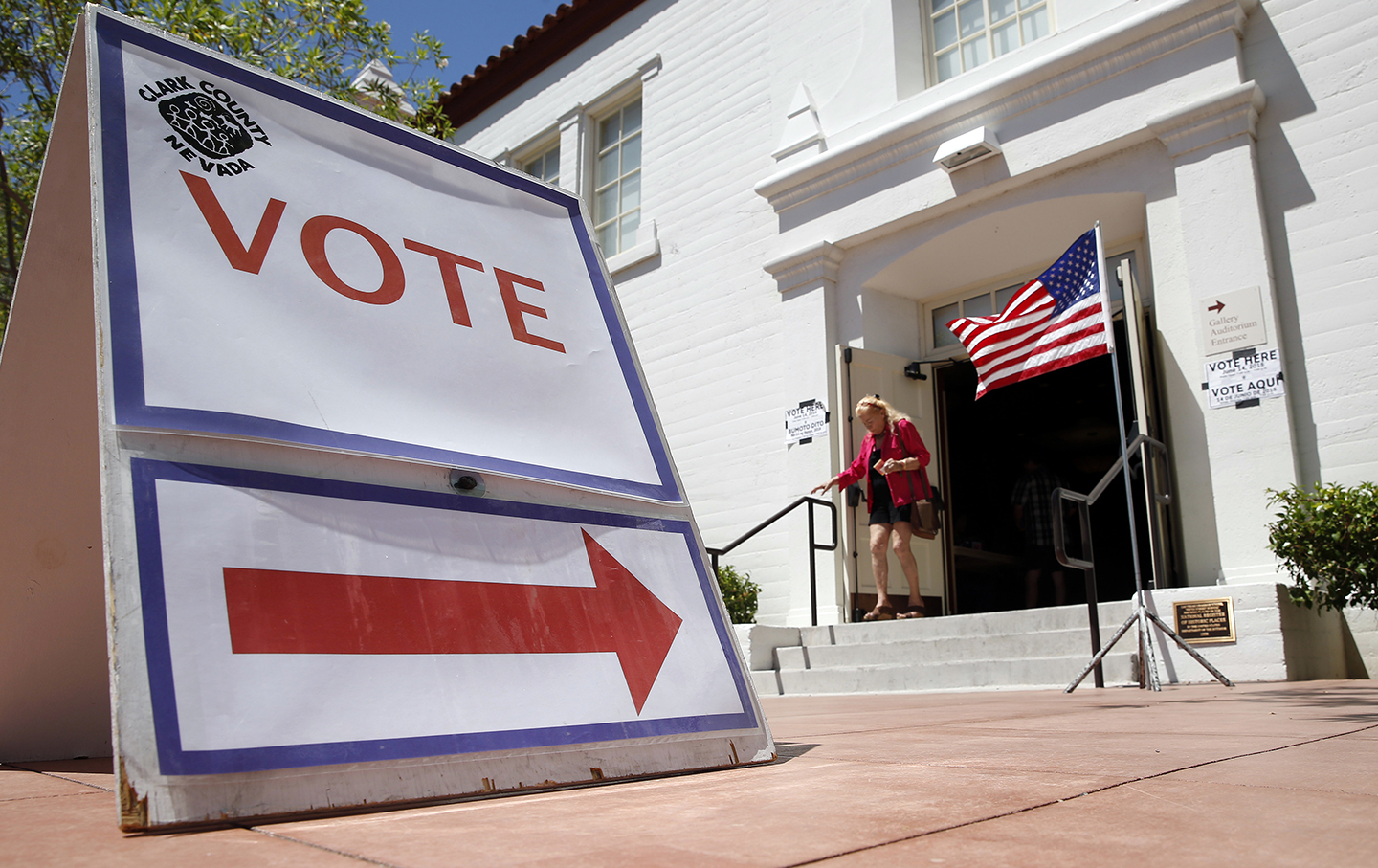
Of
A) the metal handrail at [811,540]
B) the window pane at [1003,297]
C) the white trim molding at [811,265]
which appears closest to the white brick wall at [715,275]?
the white trim molding at [811,265]

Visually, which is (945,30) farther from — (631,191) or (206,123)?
(206,123)

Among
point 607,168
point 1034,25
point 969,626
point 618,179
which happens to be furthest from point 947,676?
point 607,168

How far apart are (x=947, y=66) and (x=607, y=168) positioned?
4259 millimetres

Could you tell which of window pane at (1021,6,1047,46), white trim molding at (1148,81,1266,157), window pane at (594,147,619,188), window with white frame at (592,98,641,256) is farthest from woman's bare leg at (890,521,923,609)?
window pane at (594,147,619,188)

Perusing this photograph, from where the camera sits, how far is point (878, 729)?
272 centimetres

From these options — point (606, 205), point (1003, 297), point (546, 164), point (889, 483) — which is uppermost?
point (546, 164)

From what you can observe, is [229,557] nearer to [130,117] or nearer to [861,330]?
[130,117]

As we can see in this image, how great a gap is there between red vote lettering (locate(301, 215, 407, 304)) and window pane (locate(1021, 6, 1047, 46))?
22.5 feet

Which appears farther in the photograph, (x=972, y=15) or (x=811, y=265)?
(x=811, y=265)

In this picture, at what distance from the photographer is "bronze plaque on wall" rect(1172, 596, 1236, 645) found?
190 inches

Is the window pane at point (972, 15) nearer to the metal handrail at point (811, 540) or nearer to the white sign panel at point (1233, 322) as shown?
the white sign panel at point (1233, 322)

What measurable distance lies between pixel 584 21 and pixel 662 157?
7.72 feet

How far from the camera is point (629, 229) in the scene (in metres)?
10.3

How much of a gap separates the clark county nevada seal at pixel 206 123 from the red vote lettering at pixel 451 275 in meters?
0.32
